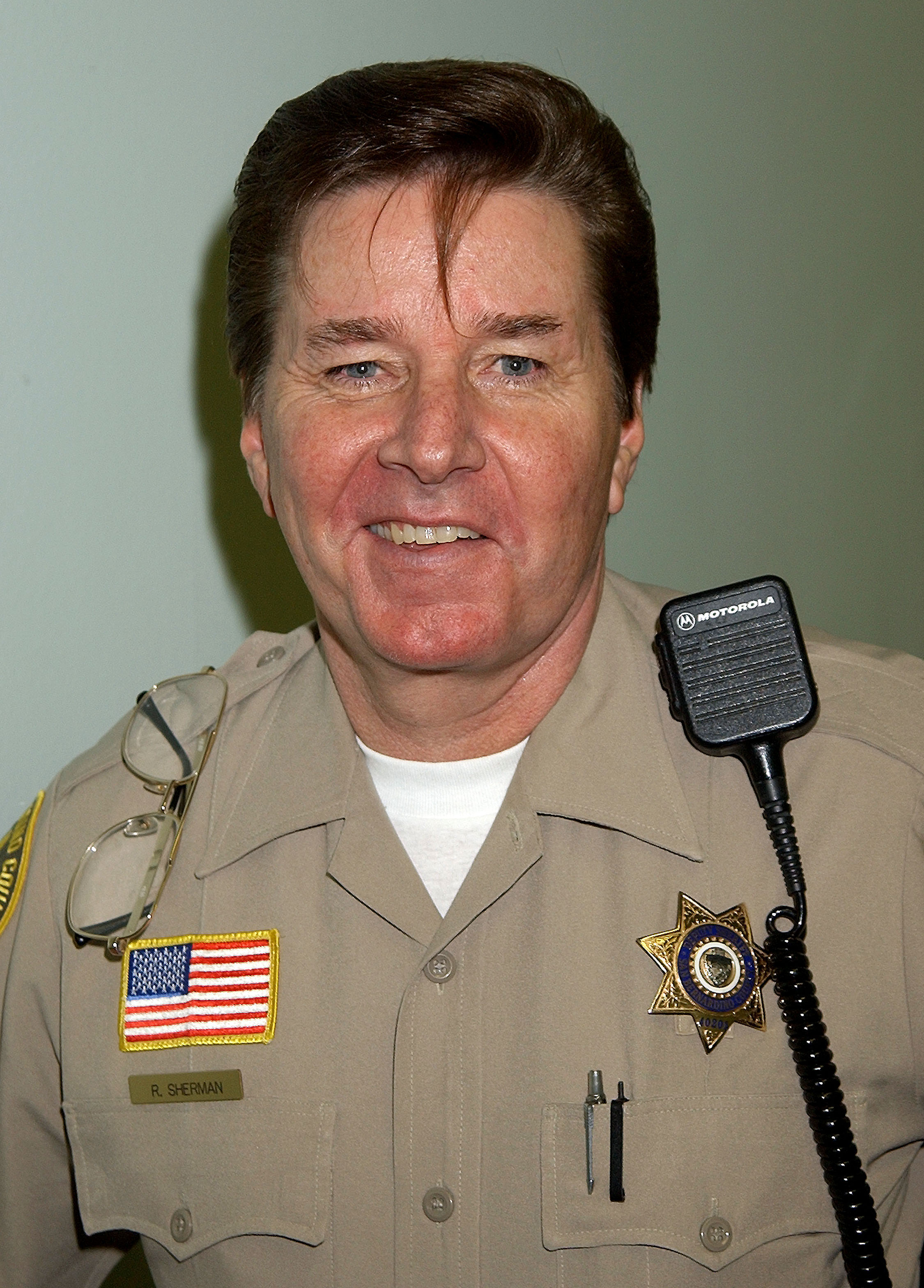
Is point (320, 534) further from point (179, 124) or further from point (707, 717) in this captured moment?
point (179, 124)

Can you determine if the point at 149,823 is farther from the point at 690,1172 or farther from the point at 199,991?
the point at 690,1172

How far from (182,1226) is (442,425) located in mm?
791

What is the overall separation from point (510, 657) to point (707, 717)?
194mm

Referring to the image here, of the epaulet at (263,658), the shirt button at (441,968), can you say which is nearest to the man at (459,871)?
the shirt button at (441,968)

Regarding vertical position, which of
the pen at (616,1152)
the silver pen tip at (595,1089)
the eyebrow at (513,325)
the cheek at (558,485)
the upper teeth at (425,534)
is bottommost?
the pen at (616,1152)

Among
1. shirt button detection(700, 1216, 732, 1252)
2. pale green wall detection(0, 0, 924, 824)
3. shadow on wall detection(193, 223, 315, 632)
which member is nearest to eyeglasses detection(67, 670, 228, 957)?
pale green wall detection(0, 0, 924, 824)

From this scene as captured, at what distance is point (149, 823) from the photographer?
1357 millimetres

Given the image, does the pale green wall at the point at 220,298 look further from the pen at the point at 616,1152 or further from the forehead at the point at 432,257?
the pen at the point at 616,1152

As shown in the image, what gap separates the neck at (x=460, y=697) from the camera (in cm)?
127

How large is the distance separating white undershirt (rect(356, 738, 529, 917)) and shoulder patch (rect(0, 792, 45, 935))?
37 cm

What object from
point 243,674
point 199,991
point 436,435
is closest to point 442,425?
point 436,435

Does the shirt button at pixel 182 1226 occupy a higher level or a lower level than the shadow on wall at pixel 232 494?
lower

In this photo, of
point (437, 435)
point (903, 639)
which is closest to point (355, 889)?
point (437, 435)

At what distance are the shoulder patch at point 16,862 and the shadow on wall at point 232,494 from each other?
1.36 ft
